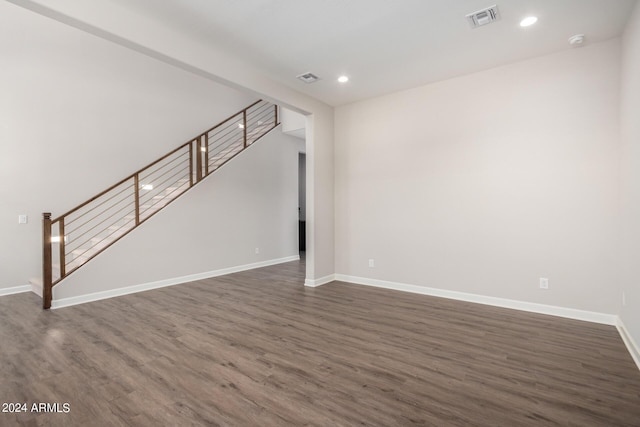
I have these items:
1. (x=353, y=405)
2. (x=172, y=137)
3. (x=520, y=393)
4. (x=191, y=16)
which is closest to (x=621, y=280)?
(x=520, y=393)

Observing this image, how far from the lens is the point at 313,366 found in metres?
2.42

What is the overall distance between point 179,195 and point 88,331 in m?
2.67

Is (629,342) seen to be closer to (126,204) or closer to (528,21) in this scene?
(528,21)

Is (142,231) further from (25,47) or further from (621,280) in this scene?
(621,280)

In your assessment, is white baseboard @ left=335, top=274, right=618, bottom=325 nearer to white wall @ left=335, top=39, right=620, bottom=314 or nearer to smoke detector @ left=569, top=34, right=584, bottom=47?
white wall @ left=335, top=39, right=620, bottom=314

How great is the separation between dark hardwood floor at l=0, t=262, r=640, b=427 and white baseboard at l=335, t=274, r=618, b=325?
0.50 ft

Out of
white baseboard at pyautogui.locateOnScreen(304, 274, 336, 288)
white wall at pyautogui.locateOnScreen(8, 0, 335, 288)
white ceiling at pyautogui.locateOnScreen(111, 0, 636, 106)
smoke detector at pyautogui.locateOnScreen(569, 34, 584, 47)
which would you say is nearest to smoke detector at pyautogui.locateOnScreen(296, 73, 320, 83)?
white ceiling at pyautogui.locateOnScreen(111, 0, 636, 106)

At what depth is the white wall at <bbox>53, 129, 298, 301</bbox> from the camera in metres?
4.50

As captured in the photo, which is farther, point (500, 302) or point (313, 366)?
point (500, 302)

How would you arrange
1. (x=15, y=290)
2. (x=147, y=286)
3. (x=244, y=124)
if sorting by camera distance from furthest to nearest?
(x=244, y=124)
(x=147, y=286)
(x=15, y=290)

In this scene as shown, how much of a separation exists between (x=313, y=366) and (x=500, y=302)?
272 centimetres

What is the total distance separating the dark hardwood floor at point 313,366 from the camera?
1.85 m

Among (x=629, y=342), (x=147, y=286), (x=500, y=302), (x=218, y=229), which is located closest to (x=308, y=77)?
(x=218, y=229)

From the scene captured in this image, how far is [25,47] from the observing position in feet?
15.1
